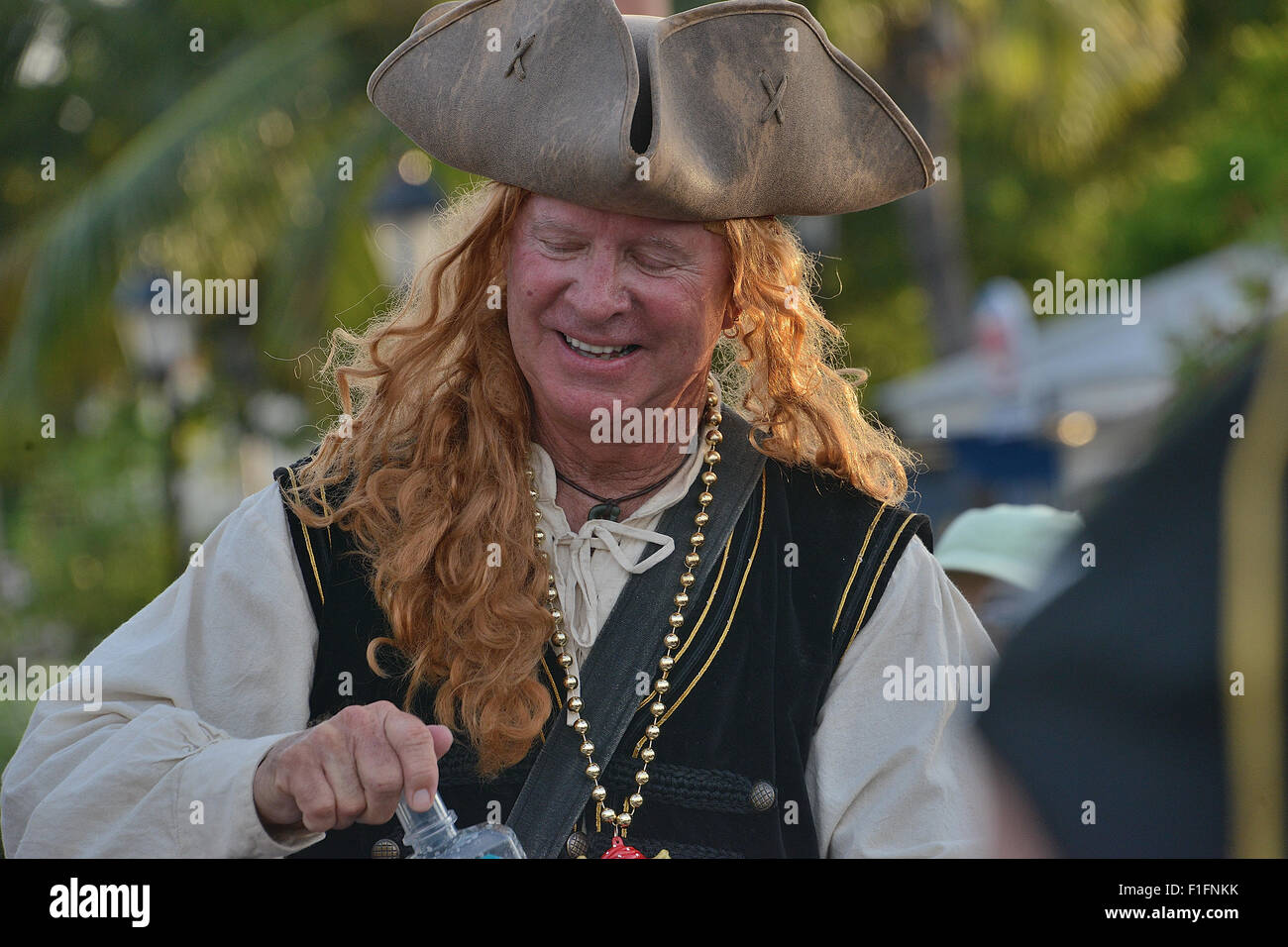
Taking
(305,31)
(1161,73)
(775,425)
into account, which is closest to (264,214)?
(305,31)

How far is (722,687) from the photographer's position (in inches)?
100

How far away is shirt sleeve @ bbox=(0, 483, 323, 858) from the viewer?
7.50 ft

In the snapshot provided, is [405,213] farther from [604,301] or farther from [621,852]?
[621,852]

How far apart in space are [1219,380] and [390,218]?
808 cm

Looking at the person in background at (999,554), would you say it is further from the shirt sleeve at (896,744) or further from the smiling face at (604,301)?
the smiling face at (604,301)

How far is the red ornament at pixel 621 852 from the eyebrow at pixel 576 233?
3.28 ft

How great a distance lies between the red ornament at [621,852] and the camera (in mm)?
2395

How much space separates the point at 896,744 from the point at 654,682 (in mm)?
422

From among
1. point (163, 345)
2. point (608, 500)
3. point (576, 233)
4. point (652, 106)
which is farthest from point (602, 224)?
point (163, 345)

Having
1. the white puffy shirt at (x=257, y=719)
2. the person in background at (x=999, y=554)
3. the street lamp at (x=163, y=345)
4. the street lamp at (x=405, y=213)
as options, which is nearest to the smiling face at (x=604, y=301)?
the white puffy shirt at (x=257, y=719)

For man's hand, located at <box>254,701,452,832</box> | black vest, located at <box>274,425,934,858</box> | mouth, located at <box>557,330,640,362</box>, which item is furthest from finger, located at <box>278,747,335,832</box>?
mouth, located at <box>557,330,640,362</box>

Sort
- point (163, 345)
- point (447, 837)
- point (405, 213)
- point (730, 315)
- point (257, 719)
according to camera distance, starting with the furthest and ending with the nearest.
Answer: point (163, 345)
point (405, 213)
point (730, 315)
point (257, 719)
point (447, 837)

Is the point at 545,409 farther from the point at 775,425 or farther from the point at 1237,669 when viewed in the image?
the point at 1237,669

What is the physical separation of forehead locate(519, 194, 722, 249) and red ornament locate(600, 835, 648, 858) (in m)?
1.01
